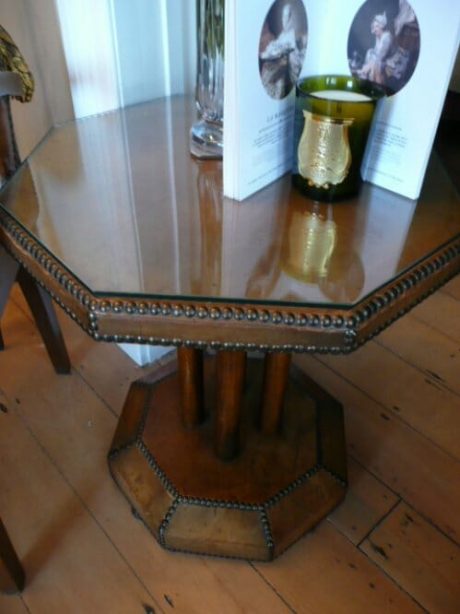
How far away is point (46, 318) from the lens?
1097 millimetres

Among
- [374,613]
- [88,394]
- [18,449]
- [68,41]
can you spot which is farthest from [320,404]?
[68,41]

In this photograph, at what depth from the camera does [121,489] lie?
95 centimetres

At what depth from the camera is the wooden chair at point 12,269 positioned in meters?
0.74

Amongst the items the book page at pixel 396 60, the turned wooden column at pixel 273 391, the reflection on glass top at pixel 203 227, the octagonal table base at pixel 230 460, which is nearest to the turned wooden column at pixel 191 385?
the octagonal table base at pixel 230 460

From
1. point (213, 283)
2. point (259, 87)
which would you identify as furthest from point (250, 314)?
point (259, 87)

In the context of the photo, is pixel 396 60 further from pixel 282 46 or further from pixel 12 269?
pixel 12 269

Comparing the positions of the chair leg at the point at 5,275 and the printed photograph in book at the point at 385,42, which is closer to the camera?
the printed photograph in book at the point at 385,42

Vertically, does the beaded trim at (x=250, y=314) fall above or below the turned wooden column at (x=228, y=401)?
above

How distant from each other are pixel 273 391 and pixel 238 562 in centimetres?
30

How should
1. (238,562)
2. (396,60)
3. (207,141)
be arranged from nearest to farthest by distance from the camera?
(396,60)
(207,141)
(238,562)

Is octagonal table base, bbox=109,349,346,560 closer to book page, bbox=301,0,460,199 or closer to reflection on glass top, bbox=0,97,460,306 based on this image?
reflection on glass top, bbox=0,97,460,306

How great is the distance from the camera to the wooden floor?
0.84m

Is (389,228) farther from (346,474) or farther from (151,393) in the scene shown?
(151,393)

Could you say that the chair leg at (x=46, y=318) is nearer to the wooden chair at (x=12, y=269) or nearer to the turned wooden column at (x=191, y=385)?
the wooden chair at (x=12, y=269)
